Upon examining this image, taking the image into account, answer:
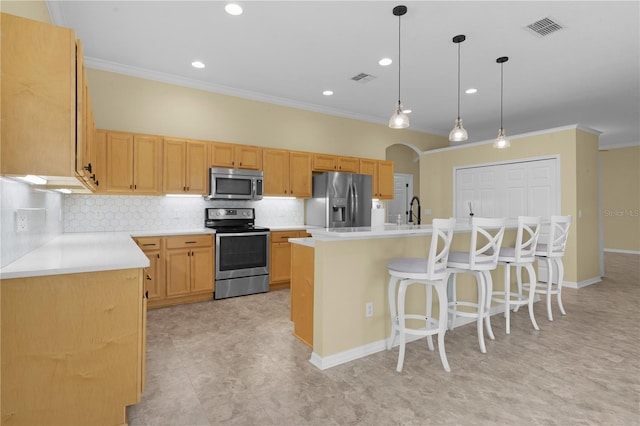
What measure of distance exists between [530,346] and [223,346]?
2.70m

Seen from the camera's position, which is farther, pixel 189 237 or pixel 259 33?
pixel 189 237

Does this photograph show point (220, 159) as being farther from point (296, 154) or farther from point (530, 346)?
point (530, 346)

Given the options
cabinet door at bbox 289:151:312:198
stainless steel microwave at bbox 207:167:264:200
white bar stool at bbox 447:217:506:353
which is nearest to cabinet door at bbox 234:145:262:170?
stainless steel microwave at bbox 207:167:264:200

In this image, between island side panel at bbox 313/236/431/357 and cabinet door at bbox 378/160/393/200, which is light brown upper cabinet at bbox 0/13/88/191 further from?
cabinet door at bbox 378/160/393/200

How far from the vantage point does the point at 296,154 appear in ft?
17.4

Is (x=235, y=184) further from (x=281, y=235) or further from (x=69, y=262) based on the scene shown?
(x=69, y=262)

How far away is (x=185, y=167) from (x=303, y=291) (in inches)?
102

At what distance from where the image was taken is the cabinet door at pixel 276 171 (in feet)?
16.5

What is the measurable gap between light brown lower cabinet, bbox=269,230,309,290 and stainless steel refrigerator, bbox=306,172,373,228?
72cm

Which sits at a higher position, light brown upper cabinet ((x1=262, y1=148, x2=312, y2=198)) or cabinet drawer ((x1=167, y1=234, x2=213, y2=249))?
light brown upper cabinet ((x1=262, y1=148, x2=312, y2=198))

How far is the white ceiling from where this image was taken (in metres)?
3.04

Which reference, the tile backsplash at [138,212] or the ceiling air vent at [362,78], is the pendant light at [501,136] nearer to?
the ceiling air vent at [362,78]

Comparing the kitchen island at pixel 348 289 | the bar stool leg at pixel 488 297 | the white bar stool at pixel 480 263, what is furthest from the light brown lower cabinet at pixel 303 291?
the bar stool leg at pixel 488 297

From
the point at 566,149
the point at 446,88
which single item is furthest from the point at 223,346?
the point at 566,149
